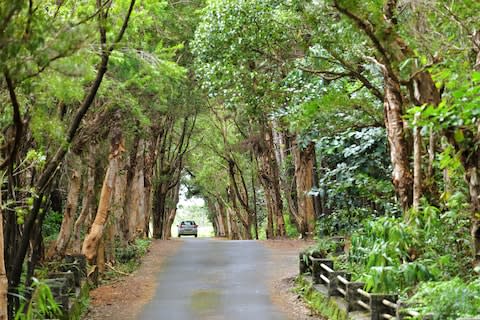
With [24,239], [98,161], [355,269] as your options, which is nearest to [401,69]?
[355,269]

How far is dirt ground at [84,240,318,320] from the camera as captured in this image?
48.3 feet

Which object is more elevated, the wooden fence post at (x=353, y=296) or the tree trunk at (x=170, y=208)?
the tree trunk at (x=170, y=208)


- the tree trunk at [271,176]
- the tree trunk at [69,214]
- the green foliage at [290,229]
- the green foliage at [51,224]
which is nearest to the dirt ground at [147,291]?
the tree trunk at [69,214]

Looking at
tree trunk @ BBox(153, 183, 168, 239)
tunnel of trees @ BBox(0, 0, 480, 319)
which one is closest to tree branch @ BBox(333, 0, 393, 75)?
tunnel of trees @ BBox(0, 0, 480, 319)

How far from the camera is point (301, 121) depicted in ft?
52.8

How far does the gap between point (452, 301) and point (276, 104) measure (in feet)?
35.7

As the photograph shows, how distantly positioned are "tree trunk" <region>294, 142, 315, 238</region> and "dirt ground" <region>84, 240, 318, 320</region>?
268 cm

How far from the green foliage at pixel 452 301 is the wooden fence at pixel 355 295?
144mm

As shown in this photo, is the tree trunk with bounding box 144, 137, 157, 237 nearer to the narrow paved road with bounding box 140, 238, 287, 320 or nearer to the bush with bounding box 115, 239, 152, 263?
the narrow paved road with bounding box 140, 238, 287, 320

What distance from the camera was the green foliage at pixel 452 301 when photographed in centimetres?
761

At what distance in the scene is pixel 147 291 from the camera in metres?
17.4

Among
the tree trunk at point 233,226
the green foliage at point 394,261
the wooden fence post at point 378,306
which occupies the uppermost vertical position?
the tree trunk at point 233,226

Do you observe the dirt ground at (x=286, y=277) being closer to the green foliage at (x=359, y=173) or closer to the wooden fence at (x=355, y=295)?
the wooden fence at (x=355, y=295)

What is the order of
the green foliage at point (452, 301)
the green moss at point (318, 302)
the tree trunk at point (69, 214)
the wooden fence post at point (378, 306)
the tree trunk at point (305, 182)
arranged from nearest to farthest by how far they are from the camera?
the green foliage at point (452, 301), the wooden fence post at point (378, 306), the green moss at point (318, 302), the tree trunk at point (69, 214), the tree trunk at point (305, 182)
